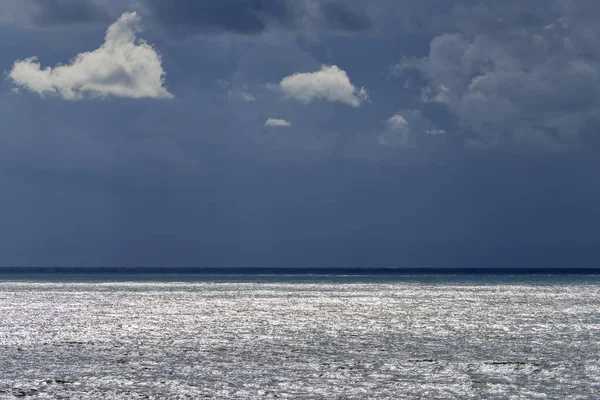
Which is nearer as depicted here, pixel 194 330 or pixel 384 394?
pixel 384 394

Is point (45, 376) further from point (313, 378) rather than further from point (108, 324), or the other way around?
point (108, 324)

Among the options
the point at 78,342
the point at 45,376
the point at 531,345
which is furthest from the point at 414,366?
the point at 78,342

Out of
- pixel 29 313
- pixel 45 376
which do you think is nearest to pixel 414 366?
pixel 45 376

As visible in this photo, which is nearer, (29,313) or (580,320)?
(580,320)

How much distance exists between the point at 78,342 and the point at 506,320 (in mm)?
35307

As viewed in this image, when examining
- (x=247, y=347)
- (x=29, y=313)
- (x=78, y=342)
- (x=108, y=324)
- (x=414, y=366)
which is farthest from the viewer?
(x=29, y=313)

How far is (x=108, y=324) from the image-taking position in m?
63.0

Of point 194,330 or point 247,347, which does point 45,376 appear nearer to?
point 247,347

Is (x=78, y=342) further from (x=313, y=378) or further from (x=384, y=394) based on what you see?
(x=384, y=394)

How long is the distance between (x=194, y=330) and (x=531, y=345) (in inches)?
937

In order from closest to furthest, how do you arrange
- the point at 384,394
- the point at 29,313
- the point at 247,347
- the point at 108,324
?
the point at 384,394
the point at 247,347
the point at 108,324
the point at 29,313

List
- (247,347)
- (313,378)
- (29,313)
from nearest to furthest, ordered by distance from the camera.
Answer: (313,378) < (247,347) < (29,313)

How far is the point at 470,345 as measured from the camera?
46500mm

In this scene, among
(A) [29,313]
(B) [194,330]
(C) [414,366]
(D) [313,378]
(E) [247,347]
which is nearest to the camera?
(D) [313,378]
